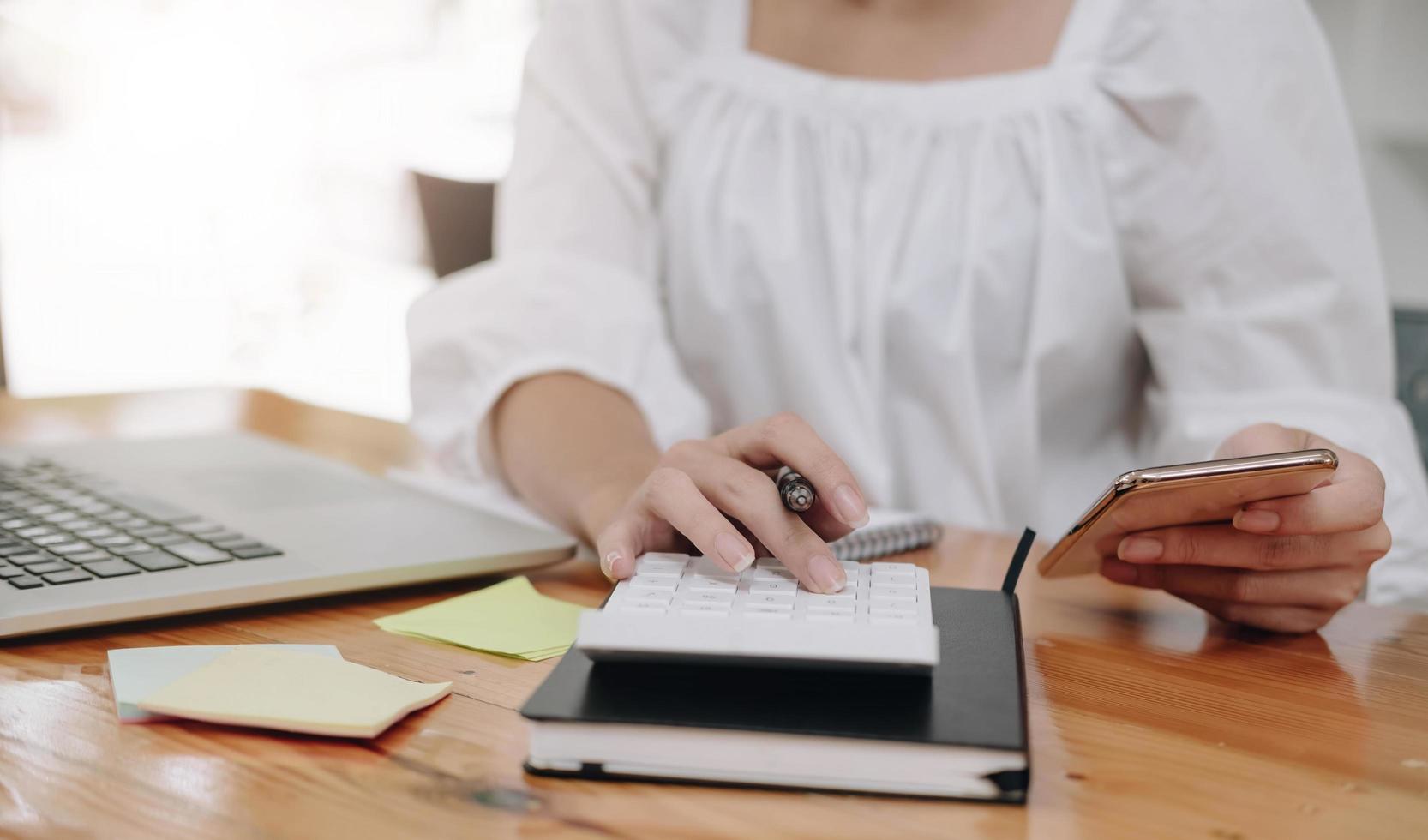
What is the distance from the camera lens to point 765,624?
0.40 m

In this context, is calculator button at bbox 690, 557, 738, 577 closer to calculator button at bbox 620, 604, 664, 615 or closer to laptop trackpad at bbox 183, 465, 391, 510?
calculator button at bbox 620, 604, 664, 615

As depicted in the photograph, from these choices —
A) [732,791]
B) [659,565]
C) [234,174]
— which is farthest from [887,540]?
[234,174]

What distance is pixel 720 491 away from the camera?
1.72 ft

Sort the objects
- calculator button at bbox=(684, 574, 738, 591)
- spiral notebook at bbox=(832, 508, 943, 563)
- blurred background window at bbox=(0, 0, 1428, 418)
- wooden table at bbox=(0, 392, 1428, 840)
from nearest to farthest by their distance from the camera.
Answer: wooden table at bbox=(0, 392, 1428, 840)
calculator button at bbox=(684, 574, 738, 591)
spiral notebook at bbox=(832, 508, 943, 563)
blurred background window at bbox=(0, 0, 1428, 418)

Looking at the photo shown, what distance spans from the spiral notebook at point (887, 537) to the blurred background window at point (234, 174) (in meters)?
2.53

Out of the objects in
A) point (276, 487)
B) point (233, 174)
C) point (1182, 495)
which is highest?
point (1182, 495)

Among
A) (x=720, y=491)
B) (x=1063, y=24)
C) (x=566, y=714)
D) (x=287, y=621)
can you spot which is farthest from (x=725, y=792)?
(x=1063, y=24)

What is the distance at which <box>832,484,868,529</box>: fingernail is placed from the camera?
49 centimetres

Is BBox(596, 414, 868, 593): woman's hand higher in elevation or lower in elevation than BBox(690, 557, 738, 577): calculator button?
higher

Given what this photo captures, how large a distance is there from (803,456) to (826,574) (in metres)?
0.07

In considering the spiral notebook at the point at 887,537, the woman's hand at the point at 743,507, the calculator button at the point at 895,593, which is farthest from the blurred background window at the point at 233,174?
the calculator button at the point at 895,593

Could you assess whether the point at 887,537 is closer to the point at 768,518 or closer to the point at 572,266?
the point at 768,518

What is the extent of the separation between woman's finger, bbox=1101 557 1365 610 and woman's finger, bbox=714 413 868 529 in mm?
211

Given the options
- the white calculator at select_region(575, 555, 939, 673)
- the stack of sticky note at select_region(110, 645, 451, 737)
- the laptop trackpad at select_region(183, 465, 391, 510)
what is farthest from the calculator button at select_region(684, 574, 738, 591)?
the laptop trackpad at select_region(183, 465, 391, 510)
